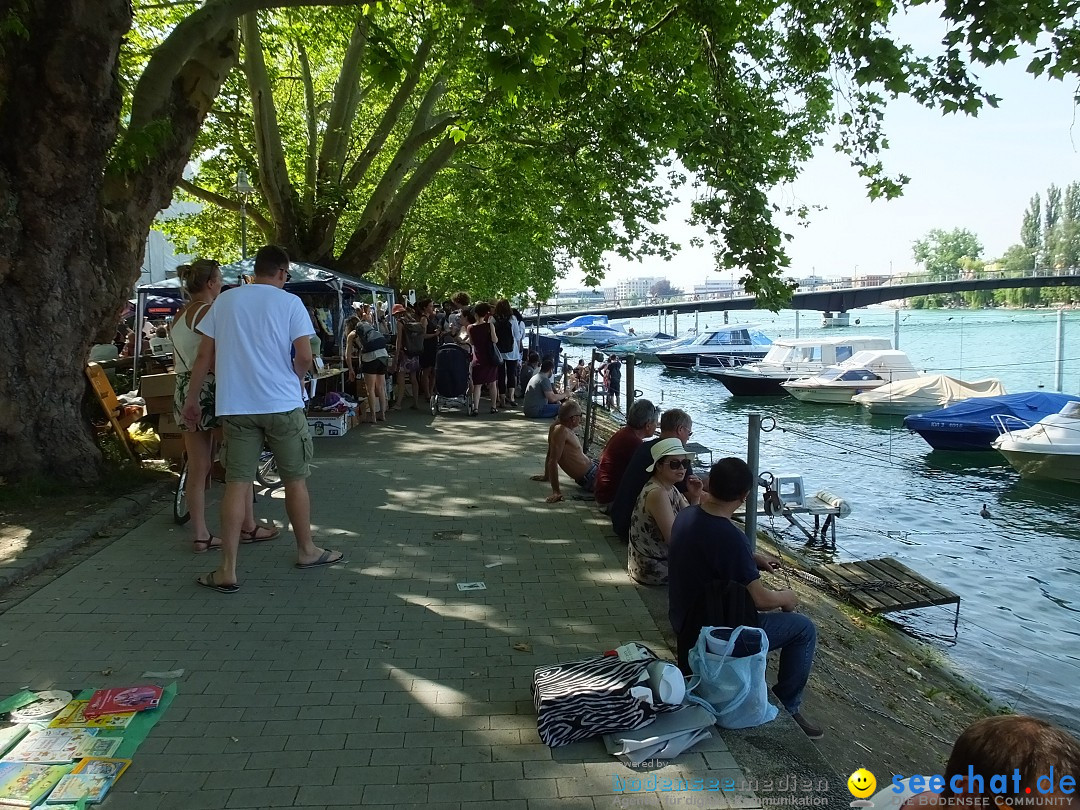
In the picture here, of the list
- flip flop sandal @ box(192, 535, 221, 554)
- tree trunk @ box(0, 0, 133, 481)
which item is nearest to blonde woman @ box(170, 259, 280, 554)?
flip flop sandal @ box(192, 535, 221, 554)

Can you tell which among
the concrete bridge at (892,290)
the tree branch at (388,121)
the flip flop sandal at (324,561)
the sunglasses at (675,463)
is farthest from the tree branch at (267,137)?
the concrete bridge at (892,290)

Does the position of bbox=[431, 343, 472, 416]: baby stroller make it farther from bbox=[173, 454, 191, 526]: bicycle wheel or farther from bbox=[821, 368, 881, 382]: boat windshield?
bbox=[821, 368, 881, 382]: boat windshield

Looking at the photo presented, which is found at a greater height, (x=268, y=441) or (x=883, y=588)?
(x=268, y=441)

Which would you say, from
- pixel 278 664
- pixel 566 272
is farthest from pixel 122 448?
pixel 566 272

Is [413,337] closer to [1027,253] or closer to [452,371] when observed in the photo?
[452,371]

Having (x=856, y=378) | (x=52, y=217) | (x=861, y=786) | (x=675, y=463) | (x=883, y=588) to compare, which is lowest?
(x=883, y=588)

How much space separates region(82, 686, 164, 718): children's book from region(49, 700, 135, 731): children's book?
0.02m

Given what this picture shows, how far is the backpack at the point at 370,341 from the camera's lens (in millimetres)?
12477

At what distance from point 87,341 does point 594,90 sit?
6.97 meters

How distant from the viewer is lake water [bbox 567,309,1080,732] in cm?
887

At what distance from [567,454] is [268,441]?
12.3 ft

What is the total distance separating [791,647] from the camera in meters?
4.25

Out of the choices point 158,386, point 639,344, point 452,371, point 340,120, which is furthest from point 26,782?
point 639,344

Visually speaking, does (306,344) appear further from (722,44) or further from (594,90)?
(594,90)
